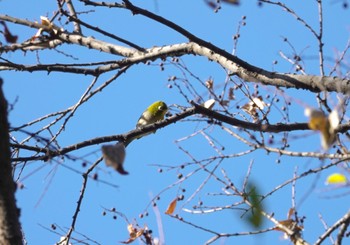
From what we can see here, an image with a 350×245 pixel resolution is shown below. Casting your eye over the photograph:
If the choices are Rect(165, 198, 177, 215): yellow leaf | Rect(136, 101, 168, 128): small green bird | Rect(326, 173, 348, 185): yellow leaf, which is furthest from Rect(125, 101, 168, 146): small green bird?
Rect(326, 173, 348, 185): yellow leaf

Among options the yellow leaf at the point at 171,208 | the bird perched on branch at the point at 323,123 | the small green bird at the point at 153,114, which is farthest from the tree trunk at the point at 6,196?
the small green bird at the point at 153,114

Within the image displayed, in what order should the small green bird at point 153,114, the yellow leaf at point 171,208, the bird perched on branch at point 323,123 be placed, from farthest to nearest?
1. the small green bird at point 153,114
2. the yellow leaf at point 171,208
3. the bird perched on branch at point 323,123

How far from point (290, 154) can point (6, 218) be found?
1.78 meters

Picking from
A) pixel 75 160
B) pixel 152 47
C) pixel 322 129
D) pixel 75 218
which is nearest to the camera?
pixel 322 129

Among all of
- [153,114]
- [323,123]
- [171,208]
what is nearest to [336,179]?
[323,123]

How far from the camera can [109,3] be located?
3846 mm

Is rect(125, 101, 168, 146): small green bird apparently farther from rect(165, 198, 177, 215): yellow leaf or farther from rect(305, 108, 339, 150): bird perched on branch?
rect(305, 108, 339, 150): bird perched on branch

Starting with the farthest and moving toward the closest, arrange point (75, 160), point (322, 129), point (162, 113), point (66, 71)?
1. point (162, 113)
2. point (66, 71)
3. point (75, 160)
4. point (322, 129)

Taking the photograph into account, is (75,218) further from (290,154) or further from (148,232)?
(290,154)

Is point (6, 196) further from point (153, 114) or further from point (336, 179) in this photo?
point (153, 114)

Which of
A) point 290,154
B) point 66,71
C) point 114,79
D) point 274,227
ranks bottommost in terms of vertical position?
point 274,227

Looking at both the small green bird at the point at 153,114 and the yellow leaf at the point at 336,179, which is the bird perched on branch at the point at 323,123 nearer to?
the yellow leaf at the point at 336,179

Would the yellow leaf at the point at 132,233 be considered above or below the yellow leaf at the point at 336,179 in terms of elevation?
above

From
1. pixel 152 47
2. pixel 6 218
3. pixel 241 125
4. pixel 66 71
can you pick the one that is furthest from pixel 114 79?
pixel 6 218
